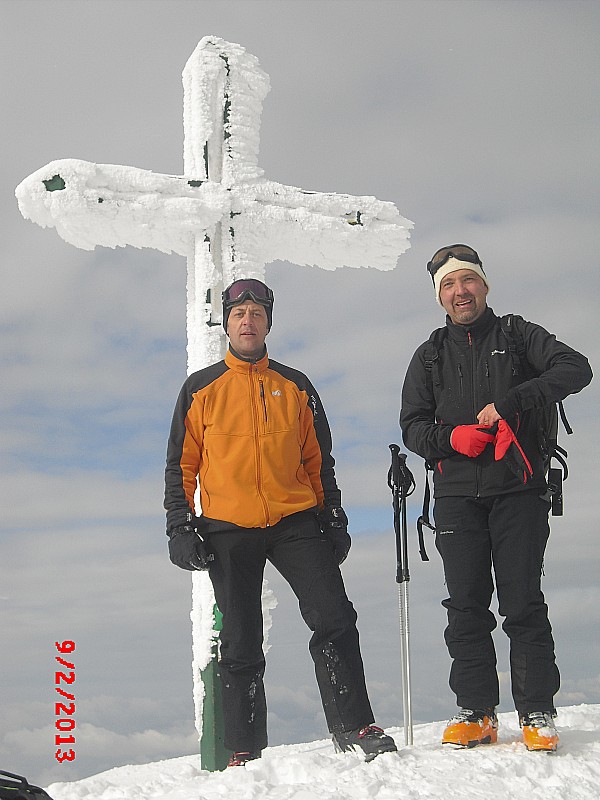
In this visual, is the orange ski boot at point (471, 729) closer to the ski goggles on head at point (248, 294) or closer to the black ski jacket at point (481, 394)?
the black ski jacket at point (481, 394)

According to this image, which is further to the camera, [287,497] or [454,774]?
[287,497]

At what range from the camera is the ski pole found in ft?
13.5

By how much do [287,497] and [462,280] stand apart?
126 centimetres

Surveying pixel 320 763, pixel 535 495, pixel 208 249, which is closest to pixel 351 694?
pixel 320 763

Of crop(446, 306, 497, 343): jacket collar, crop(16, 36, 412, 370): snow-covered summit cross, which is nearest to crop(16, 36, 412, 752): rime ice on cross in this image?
crop(16, 36, 412, 370): snow-covered summit cross

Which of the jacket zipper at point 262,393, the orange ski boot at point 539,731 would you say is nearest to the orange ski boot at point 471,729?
the orange ski boot at point 539,731

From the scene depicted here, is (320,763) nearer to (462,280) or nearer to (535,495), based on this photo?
(535,495)

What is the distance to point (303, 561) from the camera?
3600 millimetres

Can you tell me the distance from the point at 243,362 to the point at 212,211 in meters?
1.32

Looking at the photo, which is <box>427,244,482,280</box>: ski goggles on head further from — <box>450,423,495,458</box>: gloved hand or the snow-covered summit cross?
the snow-covered summit cross

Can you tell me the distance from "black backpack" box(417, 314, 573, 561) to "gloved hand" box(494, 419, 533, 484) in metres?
0.17

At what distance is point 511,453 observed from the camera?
365 centimetres

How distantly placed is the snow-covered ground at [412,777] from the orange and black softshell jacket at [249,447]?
965 millimetres

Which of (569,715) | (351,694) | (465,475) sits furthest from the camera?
(569,715)
